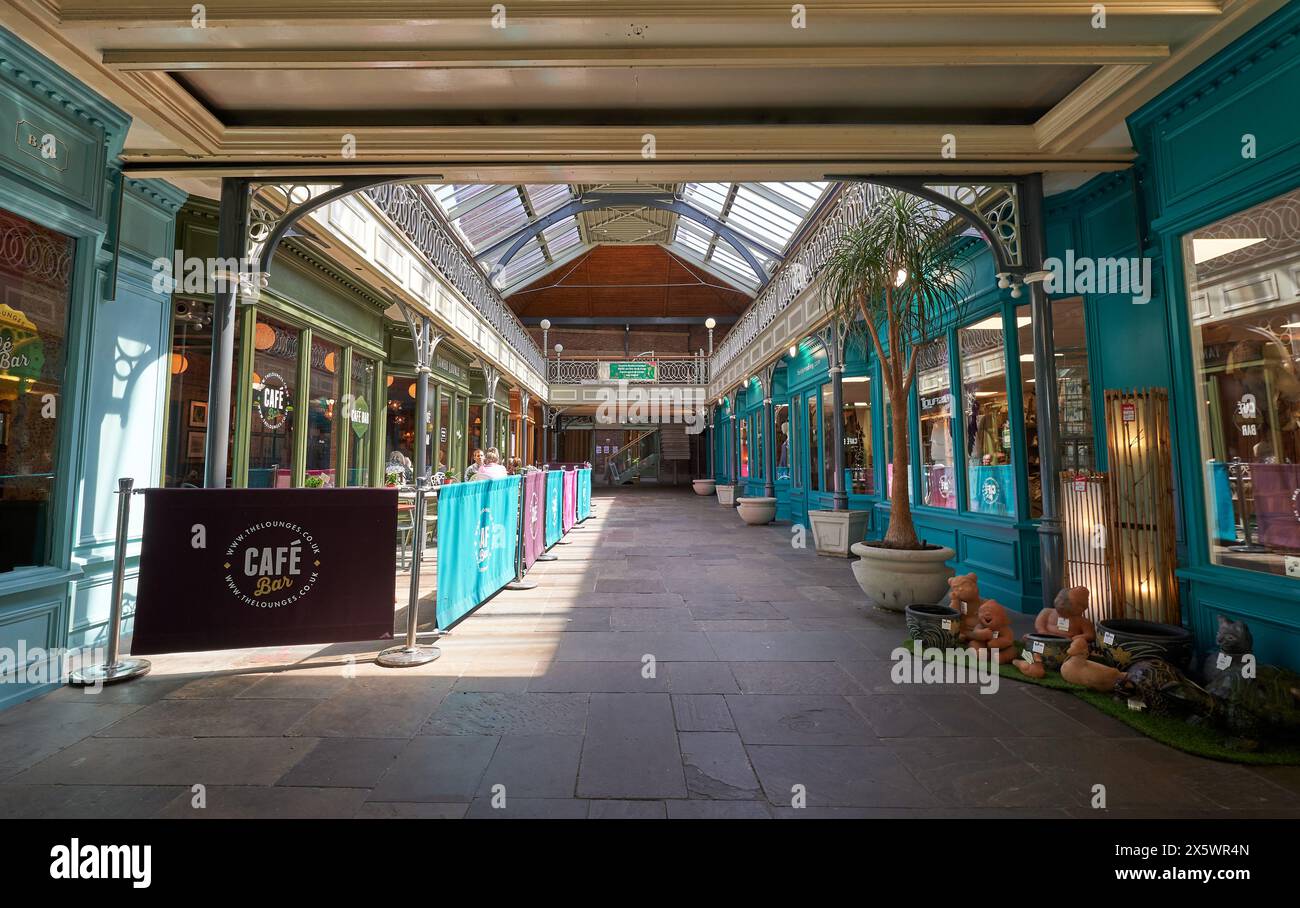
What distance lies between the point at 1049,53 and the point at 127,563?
22.7 feet

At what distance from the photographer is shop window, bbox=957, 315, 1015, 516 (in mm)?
5508

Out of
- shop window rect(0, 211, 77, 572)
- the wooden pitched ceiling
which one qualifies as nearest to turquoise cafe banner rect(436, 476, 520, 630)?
shop window rect(0, 211, 77, 572)

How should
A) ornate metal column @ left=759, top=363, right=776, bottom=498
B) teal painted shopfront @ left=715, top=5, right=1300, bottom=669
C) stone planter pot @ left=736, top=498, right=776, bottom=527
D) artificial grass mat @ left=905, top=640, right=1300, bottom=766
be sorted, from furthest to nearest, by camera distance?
1. ornate metal column @ left=759, top=363, right=776, bottom=498
2. stone planter pot @ left=736, top=498, right=776, bottom=527
3. teal painted shopfront @ left=715, top=5, right=1300, bottom=669
4. artificial grass mat @ left=905, top=640, right=1300, bottom=766

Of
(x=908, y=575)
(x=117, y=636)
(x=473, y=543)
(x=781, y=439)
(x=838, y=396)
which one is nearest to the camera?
(x=117, y=636)

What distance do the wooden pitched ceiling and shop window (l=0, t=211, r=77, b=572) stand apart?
65.1ft

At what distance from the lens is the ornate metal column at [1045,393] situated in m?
4.20

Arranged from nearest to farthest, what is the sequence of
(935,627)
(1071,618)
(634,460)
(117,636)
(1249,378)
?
(1249,378)
(117,636)
(1071,618)
(935,627)
(634,460)

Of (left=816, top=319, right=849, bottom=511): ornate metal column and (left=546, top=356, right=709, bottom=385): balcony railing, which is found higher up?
(left=546, top=356, right=709, bottom=385): balcony railing

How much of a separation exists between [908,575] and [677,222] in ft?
50.5

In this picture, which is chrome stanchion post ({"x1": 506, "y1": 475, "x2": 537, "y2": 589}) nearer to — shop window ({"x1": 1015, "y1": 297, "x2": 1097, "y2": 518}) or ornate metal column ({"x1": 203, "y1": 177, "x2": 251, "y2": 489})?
ornate metal column ({"x1": 203, "y1": 177, "x2": 251, "y2": 489})

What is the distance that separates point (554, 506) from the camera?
897cm

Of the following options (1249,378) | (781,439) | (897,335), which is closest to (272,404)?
(897,335)

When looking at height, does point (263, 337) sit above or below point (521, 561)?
above

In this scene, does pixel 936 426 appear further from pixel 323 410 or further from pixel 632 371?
pixel 632 371
